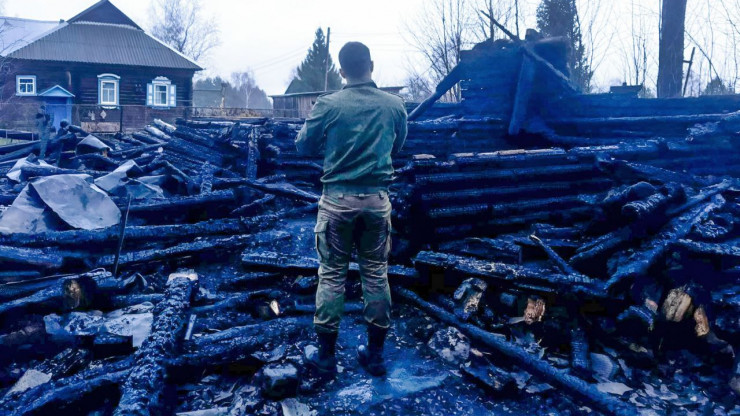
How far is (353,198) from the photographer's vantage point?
3.53 meters

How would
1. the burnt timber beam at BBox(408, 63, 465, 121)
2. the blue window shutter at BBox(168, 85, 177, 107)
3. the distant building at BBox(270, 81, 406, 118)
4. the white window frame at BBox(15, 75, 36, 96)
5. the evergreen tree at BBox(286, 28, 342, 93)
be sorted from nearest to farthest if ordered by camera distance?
the burnt timber beam at BBox(408, 63, 465, 121)
the white window frame at BBox(15, 75, 36, 96)
the blue window shutter at BBox(168, 85, 177, 107)
the distant building at BBox(270, 81, 406, 118)
the evergreen tree at BBox(286, 28, 342, 93)

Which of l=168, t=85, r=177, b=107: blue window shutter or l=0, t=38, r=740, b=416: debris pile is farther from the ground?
l=168, t=85, r=177, b=107: blue window shutter

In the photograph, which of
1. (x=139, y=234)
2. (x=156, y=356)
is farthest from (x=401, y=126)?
(x=139, y=234)

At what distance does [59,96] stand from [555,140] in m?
33.1

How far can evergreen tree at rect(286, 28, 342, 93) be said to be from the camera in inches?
2283

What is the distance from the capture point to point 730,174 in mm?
7941

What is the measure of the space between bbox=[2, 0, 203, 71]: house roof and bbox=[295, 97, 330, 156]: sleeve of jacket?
3401cm

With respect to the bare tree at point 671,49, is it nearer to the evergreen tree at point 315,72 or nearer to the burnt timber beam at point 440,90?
the burnt timber beam at point 440,90

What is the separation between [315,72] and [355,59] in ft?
190

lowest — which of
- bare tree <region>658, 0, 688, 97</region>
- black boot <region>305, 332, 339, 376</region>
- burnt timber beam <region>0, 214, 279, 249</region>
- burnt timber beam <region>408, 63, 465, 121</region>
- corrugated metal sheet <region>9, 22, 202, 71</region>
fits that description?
black boot <region>305, 332, 339, 376</region>

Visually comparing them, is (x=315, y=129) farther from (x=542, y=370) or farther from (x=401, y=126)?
(x=542, y=370)

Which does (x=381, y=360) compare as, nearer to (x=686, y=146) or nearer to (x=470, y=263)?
(x=470, y=263)

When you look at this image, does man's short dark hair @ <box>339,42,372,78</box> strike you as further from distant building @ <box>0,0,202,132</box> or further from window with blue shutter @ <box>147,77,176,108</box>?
window with blue shutter @ <box>147,77,176,108</box>

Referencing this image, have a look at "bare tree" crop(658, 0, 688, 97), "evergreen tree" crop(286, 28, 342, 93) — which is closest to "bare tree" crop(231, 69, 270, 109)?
"evergreen tree" crop(286, 28, 342, 93)
